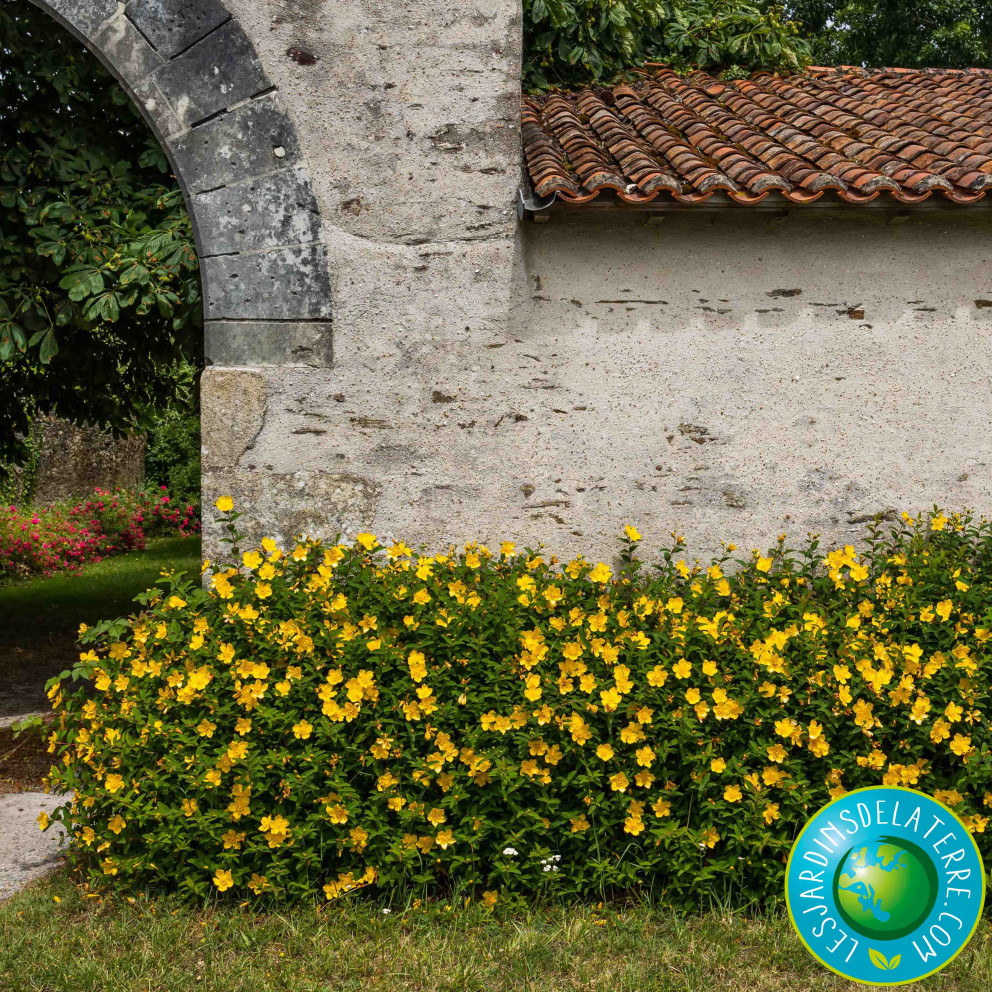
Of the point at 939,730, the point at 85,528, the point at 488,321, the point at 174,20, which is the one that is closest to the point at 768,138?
the point at 488,321

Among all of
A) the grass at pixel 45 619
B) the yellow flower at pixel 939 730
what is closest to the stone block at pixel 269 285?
the grass at pixel 45 619

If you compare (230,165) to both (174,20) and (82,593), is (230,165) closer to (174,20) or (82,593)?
(174,20)

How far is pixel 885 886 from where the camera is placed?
1.77 metres

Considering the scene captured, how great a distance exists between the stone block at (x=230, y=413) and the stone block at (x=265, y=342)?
0.08m

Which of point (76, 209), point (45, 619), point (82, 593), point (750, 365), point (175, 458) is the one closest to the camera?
point (750, 365)

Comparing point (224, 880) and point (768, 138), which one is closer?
point (224, 880)

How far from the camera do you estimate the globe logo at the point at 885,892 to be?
1772mm

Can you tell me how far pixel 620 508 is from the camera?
15.2 feet

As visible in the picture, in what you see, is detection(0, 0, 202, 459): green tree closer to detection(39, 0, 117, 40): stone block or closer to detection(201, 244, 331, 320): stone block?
detection(201, 244, 331, 320): stone block

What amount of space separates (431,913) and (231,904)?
721 millimetres

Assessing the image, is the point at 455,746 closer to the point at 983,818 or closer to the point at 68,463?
the point at 983,818

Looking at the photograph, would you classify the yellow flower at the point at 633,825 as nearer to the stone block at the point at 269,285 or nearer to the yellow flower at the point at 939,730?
the yellow flower at the point at 939,730

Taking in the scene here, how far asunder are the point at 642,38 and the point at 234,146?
463 cm

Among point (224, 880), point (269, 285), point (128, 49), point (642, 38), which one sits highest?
point (642, 38)
